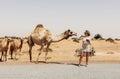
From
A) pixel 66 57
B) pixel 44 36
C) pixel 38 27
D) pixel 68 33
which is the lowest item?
pixel 66 57

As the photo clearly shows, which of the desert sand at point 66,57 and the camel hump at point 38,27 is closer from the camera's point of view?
the camel hump at point 38,27

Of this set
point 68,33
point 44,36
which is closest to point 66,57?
point 68,33

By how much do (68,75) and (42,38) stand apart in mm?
6872

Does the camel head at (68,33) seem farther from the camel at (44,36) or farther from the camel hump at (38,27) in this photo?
the camel hump at (38,27)

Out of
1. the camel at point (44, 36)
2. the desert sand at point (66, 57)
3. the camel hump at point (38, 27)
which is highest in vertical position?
the camel hump at point (38, 27)

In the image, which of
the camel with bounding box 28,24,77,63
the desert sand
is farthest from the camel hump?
the desert sand

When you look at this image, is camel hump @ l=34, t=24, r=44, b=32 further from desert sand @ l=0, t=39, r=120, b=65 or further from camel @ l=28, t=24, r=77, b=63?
desert sand @ l=0, t=39, r=120, b=65

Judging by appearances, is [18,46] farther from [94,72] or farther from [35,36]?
[94,72]

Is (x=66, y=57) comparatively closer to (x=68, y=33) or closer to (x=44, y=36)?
(x=68, y=33)

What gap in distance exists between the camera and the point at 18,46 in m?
28.5

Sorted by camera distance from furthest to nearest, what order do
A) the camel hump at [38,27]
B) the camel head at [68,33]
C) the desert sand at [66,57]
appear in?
the desert sand at [66,57] → the camel hump at [38,27] → the camel head at [68,33]

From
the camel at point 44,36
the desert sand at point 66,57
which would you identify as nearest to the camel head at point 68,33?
the camel at point 44,36

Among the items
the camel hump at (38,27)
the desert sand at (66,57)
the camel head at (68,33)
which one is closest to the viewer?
the camel head at (68,33)

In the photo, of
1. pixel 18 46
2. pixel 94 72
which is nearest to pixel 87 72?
pixel 94 72
